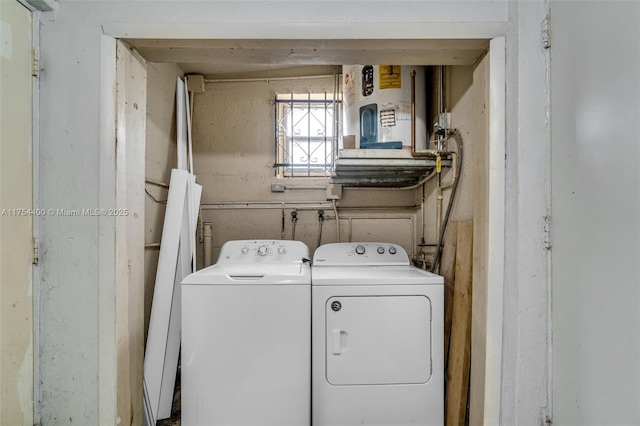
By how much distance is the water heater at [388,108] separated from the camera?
1.82 metres

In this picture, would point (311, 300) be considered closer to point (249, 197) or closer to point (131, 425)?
point (131, 425)

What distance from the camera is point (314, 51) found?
4.04ft

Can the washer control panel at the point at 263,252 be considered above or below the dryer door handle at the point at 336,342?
above

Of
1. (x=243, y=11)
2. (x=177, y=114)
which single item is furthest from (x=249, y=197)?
(x=243, y=11)

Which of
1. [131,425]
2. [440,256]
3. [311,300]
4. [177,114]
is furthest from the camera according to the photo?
[177,114]

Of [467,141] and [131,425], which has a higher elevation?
[467,141]

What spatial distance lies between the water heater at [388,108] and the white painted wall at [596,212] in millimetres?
829

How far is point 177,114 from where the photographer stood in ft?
7.02

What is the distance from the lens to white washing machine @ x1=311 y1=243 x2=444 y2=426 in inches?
56.8

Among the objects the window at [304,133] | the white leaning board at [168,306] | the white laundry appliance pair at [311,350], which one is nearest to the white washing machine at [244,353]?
the white laundry appliance pair at [311,350]

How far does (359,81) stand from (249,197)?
47.6 inches

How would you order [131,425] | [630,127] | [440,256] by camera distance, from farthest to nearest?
[440,256] < [131,425] < [630,127]

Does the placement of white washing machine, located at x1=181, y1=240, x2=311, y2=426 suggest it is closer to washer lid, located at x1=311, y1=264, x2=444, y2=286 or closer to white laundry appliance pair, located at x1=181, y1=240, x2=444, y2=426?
white laundry appliance pair, located at x1=181, y1=240, x2=444, y2=426

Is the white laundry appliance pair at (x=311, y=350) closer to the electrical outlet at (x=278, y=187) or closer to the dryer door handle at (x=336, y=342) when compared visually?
the dryer door handle at (x=336, y=342)
